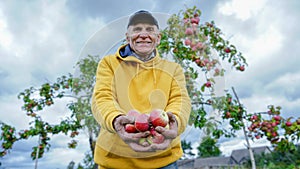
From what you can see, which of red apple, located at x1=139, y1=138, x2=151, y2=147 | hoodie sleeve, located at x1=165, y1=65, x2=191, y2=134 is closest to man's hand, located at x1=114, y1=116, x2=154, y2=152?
red apple, located at x1=139, y1=138, x2=151, y2=147

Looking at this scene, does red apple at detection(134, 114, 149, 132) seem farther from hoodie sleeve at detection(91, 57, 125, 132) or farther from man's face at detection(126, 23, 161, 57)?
man's face at detection(126, 23, 161, 57)

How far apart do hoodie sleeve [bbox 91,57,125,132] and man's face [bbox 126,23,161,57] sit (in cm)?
9

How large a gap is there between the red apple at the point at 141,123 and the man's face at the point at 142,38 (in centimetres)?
23

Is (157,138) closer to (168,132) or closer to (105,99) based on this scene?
(168,132)

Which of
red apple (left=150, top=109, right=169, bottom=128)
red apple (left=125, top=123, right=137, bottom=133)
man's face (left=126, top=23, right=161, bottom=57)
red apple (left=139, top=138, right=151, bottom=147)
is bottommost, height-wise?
red apple (left=139, top=138, right=151, bottom=147)

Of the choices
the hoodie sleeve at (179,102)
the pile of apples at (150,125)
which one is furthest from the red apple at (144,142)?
the hoodie sleeve at (179,102)

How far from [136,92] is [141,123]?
145 mm

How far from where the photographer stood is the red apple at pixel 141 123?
54 centimetres

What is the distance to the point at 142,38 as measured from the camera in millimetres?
703

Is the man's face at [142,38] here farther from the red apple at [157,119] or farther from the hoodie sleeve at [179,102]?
the red apple at [157,119]

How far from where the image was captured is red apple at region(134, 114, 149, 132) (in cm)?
54

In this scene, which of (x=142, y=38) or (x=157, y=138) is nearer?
(x=157, y=138)

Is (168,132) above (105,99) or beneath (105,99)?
beneath

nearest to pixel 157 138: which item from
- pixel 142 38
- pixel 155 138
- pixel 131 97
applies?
pixel 155 138
